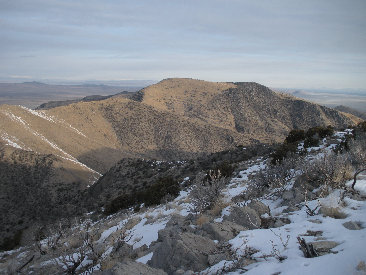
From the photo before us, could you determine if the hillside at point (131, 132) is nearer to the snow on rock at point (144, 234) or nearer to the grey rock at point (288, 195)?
the snow on rock at point (144, 234)

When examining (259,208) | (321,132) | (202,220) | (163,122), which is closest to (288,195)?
(259,208)

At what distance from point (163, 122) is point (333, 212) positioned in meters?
62.8

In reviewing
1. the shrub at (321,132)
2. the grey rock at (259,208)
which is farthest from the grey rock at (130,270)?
the shrub at (321,132)

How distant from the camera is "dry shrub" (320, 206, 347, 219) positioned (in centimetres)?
464

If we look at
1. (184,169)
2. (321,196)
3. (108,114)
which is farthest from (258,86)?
(321,196)

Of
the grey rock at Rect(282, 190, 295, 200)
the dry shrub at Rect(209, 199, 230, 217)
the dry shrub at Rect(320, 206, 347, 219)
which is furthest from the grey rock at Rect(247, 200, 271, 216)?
the dry shrub at Rect(209, 199, 230, 217)

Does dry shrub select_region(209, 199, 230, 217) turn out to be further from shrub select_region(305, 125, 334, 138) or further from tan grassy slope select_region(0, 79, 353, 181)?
tan grassy slope select_region(0, 79, 353, 181)

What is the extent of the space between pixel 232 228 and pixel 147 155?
168 feet

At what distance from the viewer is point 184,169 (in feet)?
75.9

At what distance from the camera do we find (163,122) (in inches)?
2630

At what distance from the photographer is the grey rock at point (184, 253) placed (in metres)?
3.87

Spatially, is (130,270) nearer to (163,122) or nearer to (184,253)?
(184,253)

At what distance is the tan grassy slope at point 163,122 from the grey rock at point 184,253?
3351 centimetres

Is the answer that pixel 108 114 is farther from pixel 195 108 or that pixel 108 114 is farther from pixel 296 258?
pixel 296 258
